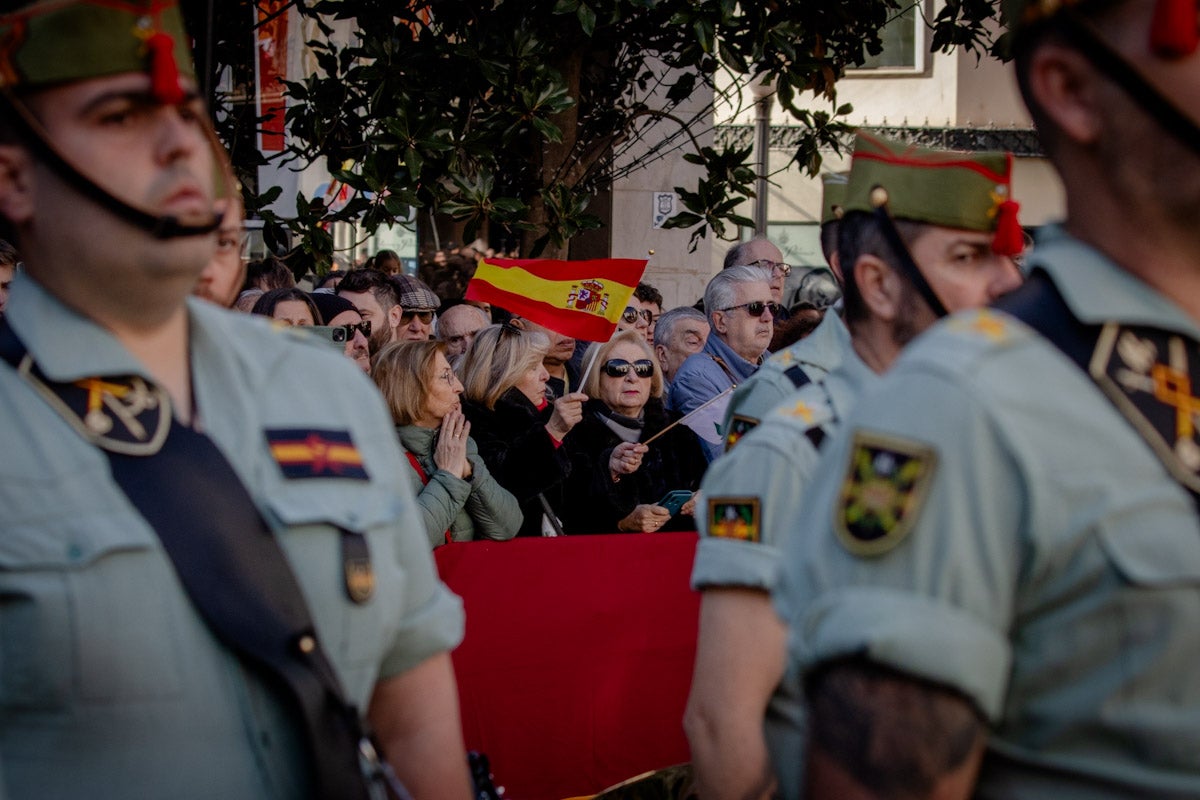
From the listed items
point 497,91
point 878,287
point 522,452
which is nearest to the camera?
point 878,287

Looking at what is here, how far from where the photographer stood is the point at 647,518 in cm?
645

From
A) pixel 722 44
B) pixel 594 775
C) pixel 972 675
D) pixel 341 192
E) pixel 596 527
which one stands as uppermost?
pixel 722 44

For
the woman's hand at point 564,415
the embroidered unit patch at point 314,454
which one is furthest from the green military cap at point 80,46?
the woman's hand at point 564,415

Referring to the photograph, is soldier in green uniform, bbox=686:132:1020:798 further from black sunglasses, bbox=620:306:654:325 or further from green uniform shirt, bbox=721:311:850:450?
black sunglasses, bbox=620:306:654:325

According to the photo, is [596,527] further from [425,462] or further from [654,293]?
[654,293]

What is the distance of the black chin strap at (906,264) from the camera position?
116 inches

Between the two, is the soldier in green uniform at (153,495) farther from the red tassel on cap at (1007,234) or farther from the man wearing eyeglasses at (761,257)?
the man wearing eyeglasses at (761,257)

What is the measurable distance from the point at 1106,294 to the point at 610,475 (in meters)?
5.14

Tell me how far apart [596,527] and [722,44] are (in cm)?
258

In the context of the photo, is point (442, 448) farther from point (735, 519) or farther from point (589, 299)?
point (735, 519)

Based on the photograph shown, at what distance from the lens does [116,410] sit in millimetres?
1938

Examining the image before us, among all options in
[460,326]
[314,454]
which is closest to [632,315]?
[460,326]

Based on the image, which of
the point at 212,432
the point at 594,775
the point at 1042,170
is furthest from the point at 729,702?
the point at 1042,170

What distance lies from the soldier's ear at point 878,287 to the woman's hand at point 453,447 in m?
2.93
